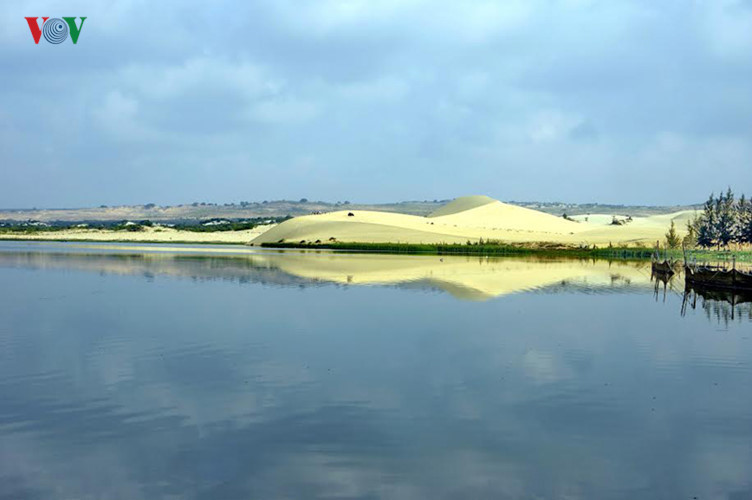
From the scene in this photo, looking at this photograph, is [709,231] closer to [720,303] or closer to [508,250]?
[508,250]

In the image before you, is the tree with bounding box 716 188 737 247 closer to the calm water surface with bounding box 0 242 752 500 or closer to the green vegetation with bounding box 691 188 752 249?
the green vegetation with bounding box 691 188 752 249

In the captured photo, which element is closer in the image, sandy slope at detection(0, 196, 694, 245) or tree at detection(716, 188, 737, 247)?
tree at detection(716, 188, 737, 247)

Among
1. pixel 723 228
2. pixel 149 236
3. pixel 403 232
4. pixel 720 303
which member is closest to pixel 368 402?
pixel 720 303

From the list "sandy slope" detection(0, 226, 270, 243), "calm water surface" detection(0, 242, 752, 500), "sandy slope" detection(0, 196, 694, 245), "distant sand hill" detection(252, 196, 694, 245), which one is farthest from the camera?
"sandy slope" detection(0, 226, 270, 243)

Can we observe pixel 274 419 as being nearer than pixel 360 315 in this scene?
Yes

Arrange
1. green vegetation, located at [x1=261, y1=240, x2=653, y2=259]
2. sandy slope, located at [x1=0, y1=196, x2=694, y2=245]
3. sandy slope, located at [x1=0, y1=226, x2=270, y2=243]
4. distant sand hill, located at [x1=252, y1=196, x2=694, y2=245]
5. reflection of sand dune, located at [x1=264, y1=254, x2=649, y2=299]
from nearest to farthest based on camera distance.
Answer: reflection of sand dune, located at [x1=264, y1=254, x2=649, y2=299] → green vegetation, located at [x1=261, y1=240, x2=653, y2=259] → distant sand hill, located at [x1=252, y1=196, x2=694, y2=245] → sandy slope, located at [x1=0, y1=196, x2=694, y2=245] → sandy slope, located at [x1=0, y1=226, x2=270, y2=243]

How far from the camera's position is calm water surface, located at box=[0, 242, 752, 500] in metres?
10.8

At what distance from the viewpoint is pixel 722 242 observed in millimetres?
99438

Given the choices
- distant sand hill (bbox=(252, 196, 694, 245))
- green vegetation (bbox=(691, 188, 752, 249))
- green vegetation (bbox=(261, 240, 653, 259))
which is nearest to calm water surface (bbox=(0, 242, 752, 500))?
green vegetation (bbox=(261, 240, 653, 259))

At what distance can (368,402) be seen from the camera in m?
15.0

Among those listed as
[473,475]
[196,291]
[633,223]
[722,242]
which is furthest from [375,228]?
[473,475]

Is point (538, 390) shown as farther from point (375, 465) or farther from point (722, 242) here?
point (722, 242)

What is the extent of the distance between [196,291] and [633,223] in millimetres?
142506

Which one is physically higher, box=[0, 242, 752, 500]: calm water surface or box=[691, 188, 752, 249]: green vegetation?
box=[691, 188, 752, 249]: green vegetation
